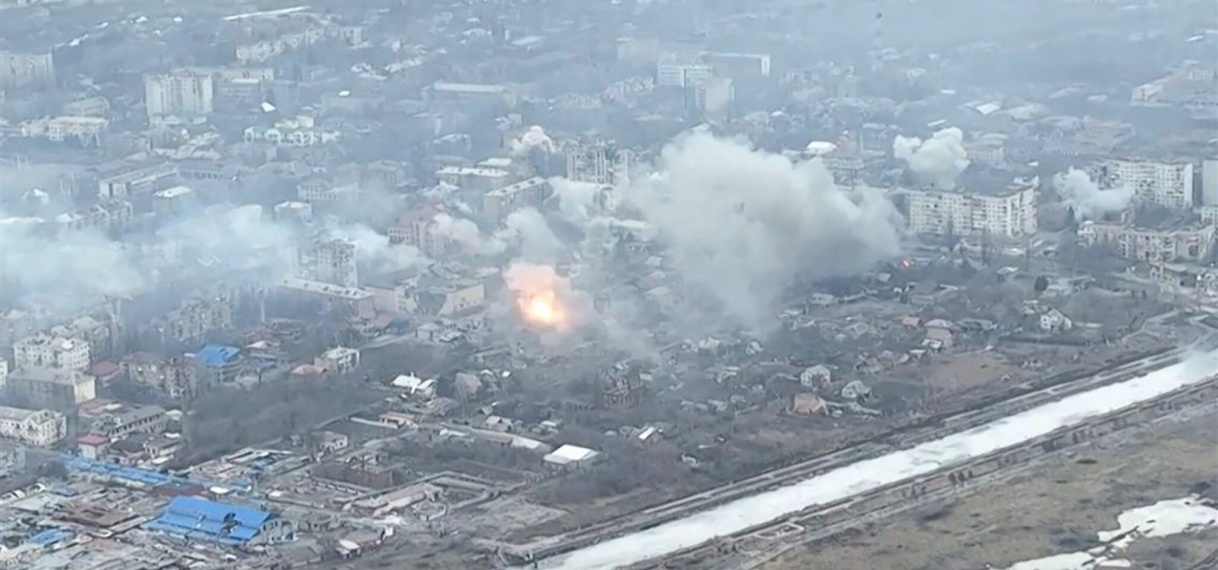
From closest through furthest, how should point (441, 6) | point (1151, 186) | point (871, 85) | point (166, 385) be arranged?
point (166, 385) < point (1151, 186) < point (871, 85) < point (441, 6)

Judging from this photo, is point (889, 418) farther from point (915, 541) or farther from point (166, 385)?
point (166, 385)

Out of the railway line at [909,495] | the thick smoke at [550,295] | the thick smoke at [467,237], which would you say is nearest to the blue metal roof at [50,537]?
the railway line at [909,495]

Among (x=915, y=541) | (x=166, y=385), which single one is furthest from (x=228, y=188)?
(x=915, y=541)

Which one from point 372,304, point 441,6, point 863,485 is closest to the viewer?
point 863,485

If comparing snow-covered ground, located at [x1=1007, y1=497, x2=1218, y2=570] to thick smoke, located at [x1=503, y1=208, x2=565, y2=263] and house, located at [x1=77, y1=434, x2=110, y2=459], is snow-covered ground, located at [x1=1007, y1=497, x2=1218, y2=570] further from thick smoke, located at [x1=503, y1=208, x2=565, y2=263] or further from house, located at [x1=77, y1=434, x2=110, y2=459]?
thick smoke, located at [x1=503, y1=208, x2=565, y2=263]

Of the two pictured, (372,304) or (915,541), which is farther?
(372,304)
